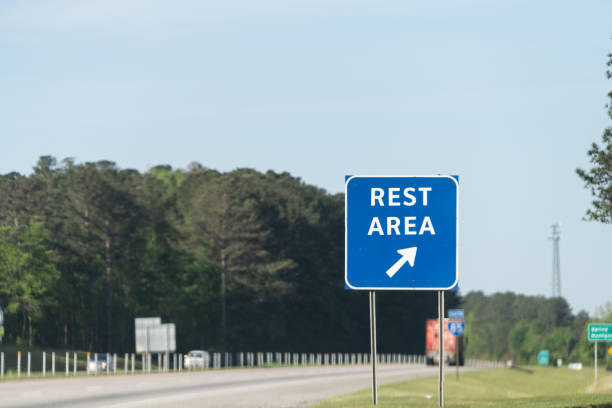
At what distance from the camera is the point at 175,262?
374ft

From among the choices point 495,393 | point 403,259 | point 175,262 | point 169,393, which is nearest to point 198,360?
point 175,262

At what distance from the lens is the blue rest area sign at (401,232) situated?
66.4 ft

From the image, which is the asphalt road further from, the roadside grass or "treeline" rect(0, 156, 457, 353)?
"treeline" rect(0, 156, 457, 353)

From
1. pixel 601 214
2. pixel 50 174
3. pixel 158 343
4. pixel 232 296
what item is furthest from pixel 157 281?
pixel 601 214

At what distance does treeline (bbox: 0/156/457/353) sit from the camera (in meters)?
98.4

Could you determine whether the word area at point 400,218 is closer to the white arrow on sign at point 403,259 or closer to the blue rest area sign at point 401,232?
the blue rest area sign at point 401,232

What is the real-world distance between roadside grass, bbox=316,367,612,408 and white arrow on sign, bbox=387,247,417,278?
5.13 meters

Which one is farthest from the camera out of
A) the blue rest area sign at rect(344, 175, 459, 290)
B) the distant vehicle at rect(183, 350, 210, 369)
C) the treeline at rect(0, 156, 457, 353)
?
the treeline at rect(0, 156, 457, 353)

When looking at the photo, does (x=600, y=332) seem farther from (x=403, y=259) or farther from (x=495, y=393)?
(x=403, y=259)

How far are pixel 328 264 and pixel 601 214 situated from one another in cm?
8378

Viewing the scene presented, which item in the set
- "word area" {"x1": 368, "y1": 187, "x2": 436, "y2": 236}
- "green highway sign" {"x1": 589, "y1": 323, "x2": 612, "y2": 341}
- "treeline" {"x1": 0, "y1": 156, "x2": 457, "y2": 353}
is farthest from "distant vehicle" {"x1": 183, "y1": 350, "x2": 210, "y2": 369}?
"word area" {"x1": 368, "y1": 187, "x2": 436, "y2": 236}

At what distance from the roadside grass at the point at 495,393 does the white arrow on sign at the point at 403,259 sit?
513 centimetres

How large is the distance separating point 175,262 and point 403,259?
94776mm

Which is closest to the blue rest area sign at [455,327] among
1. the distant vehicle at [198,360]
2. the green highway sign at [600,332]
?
the green highway sign at [600,332]
